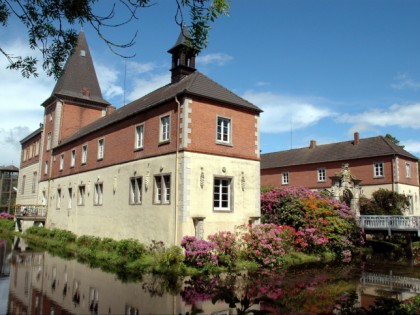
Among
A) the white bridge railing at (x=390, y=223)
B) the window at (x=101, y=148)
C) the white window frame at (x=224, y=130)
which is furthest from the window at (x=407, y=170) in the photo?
the window at (x=101, y=148)

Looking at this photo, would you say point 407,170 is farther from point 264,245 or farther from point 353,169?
point 264,245

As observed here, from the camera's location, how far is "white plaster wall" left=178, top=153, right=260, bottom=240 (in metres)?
16.9

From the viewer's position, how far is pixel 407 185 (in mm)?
36000

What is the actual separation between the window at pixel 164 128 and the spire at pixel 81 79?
19.6 metres

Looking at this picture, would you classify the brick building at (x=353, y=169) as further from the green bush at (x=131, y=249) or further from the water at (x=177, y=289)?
the green bush at (x=131, y=249)

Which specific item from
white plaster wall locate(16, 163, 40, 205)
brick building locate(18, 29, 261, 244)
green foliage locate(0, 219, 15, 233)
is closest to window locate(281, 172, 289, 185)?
brick building locate(18, 29, 261, 244)

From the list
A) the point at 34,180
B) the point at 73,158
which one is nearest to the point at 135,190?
the point at 73,158

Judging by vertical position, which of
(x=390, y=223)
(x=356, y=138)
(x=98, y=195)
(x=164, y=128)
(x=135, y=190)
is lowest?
(x=390, y=223)

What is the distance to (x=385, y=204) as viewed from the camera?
3195 centimetres

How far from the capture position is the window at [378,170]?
1407 inches

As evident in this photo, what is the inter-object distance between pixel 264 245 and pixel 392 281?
5.43 meters

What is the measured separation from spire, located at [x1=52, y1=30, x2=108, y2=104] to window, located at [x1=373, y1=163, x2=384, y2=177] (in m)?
27.4

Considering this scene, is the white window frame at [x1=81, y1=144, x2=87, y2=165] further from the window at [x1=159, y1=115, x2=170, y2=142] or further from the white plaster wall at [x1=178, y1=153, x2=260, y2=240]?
the white plaster wall at [x1=178, y1=153, x2=260, y2=240]

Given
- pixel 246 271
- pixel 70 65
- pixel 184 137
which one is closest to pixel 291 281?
pixel 246 271
